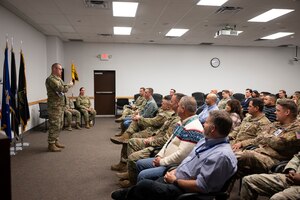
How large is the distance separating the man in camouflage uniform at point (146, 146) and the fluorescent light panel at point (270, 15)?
3580 millimetres

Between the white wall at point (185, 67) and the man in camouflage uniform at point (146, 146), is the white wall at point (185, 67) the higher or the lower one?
the higher one

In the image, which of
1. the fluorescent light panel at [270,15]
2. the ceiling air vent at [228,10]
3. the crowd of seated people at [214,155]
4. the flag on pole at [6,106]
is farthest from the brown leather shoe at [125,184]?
the fluorescent light panel at [270,15]

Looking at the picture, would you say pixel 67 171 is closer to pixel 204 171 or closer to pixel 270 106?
pixel 204 171

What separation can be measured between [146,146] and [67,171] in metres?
1.35

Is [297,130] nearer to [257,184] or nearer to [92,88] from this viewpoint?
[257,184]

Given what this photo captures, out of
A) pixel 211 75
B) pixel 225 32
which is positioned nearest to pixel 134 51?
pixel 211 75

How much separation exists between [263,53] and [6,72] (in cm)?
998

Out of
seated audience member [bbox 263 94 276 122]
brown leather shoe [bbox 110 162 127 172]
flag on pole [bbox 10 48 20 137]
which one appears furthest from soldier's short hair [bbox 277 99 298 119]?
flag on pole [bbox 10 48 20 137]

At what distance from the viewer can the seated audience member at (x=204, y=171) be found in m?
1.68

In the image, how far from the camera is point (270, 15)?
553 cm

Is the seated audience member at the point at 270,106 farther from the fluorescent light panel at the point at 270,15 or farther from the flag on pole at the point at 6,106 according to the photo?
the flag on pole at the point at 6,106

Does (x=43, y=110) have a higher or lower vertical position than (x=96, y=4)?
lower

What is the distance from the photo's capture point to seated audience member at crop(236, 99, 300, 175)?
2.41 metres

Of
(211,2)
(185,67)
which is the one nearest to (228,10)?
(211,2)
